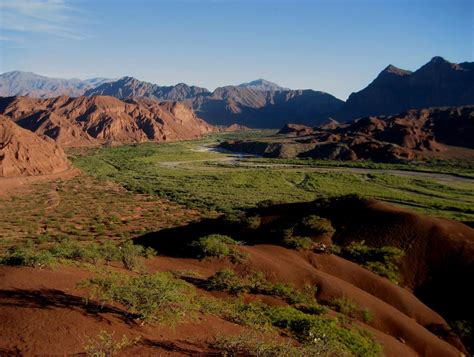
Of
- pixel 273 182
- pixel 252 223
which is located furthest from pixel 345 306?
pixel 273 182

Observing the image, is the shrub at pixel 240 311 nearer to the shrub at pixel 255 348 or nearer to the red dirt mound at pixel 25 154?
the shrub at pixel 255 348

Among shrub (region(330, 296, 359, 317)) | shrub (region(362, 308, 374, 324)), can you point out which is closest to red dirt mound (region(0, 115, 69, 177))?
shrub (region(330, 296, 359, 317))

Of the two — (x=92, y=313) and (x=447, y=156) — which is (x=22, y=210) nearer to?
(x=92, y=313)

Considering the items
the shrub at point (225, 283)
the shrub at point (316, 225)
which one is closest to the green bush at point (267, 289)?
the shrub at point (225, 283)

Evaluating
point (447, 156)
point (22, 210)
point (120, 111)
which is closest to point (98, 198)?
point (22, 210)

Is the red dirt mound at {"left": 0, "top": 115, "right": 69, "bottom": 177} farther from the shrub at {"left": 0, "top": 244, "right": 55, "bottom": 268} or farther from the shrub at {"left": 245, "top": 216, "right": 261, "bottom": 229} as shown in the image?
the shrub at {"left": 0, "top": 244, "right": 55, "bottom": 268}
